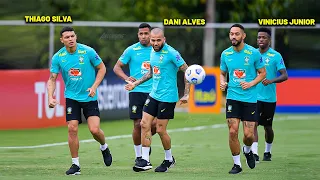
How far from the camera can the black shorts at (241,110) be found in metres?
16.0

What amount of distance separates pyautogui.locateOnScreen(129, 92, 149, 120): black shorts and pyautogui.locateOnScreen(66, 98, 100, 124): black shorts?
1481 mm

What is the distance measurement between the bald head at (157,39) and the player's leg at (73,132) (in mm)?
1570

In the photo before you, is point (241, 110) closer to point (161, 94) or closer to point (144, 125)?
point (161, 94)

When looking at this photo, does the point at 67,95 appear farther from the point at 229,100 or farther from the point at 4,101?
the point at 4,101

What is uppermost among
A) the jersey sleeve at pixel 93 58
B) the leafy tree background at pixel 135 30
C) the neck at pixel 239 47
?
the leafy tree background at pixel 135 30

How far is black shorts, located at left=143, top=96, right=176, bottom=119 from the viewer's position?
53.0 ft

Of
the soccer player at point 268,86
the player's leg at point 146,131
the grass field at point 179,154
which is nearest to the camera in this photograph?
the grass field at point 179,154

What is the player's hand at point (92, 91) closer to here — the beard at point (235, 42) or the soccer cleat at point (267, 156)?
the beard at point (235, 42)

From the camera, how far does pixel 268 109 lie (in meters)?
18.5

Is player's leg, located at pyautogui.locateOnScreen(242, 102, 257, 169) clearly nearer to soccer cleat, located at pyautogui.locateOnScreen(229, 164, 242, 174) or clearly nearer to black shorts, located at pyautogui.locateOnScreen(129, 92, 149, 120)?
soccer cleat, located at pyautogui.locateOnScreen(229, 164, 242, 174)

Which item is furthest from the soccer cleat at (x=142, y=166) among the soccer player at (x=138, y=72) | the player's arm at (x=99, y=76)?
the player's arm at (x=99, y=76)

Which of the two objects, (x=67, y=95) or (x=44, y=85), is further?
(x=44, y=85)

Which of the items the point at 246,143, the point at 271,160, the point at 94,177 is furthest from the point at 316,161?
the point at 94,177

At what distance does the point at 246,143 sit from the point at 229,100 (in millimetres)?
909
